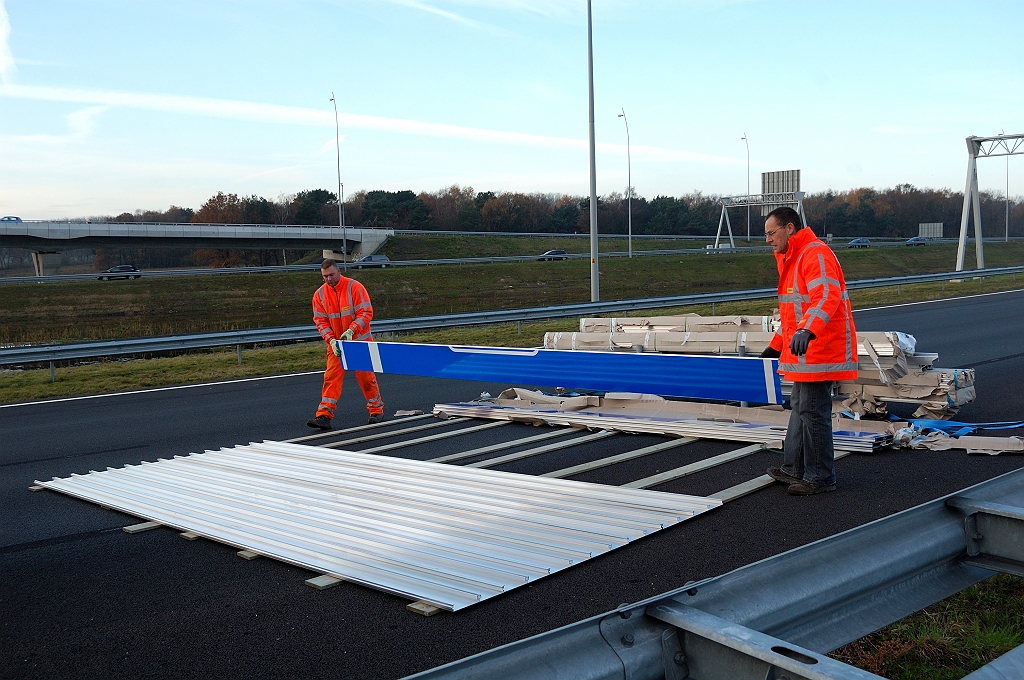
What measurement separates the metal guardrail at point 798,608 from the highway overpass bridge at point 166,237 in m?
46.0

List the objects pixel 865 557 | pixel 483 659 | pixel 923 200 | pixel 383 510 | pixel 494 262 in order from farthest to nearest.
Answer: pixel 923 200, pixel 494 262, pixel 383 510, pixel 865 557, pixel 483 659

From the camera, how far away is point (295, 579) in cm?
511

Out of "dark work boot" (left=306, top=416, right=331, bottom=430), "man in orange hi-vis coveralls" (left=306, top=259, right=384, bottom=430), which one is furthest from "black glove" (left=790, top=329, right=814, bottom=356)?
"dark work boot" (left=306, top=416, right=331, bottom=430)

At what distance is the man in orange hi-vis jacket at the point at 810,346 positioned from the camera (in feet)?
20.7

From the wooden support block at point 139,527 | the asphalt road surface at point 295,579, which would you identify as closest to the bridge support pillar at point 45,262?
the asphalt road surface at point 295,579

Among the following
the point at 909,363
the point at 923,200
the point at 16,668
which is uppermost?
the point at 923,200

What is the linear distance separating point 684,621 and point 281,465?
6271 millimetres

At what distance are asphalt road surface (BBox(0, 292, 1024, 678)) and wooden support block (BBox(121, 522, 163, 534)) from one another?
0.10 meters

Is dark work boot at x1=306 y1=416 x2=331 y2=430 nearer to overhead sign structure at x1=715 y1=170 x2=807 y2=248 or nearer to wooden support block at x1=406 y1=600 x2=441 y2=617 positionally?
wooden support block at x1=406 y1=600 x2=441 y2=617

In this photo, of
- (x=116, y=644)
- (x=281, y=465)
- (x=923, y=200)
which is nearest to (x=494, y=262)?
(x=281, y=465)

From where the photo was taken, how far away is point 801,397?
21.3ft

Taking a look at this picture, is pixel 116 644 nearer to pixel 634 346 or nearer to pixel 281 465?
pixel 281 465

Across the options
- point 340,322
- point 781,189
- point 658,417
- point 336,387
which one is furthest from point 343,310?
point 781,189

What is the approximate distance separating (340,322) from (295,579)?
5.98m
